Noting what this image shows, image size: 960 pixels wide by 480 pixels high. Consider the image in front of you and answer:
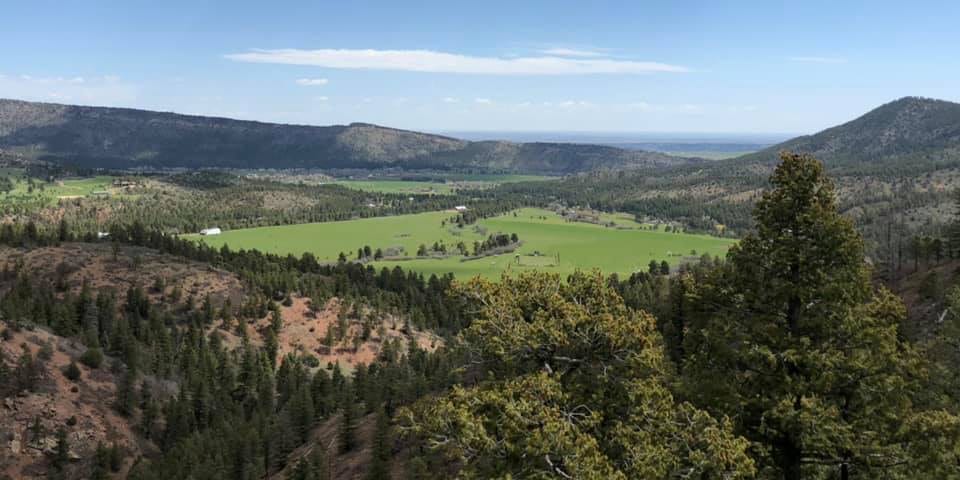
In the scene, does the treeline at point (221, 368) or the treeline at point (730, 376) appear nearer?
the treeline at point (730, 376)

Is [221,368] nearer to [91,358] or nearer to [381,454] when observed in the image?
[91,358]

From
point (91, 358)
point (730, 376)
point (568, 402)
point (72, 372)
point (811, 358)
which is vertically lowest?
point (72, 372)

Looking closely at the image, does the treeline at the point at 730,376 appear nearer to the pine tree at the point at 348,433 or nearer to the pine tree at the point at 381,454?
the pine tree at the point at 381,454

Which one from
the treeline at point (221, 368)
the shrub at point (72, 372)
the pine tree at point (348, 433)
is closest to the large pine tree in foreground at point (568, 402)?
the treeline at point (221, 368)

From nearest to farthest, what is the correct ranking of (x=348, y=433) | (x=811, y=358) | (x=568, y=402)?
(x=568, y=402), (x=811, y=358), (x=348, y=433)

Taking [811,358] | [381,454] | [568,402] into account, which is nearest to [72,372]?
[381,454]

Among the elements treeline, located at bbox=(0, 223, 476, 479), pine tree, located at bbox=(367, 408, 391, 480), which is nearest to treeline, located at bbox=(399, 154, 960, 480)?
pine tree, located at bbox=(367, 408, 391, 480)

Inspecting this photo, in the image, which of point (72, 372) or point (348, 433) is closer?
point (348, 433)

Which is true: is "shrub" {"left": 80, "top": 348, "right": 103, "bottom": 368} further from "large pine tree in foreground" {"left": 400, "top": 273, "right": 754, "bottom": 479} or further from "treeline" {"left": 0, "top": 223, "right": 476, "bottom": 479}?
"large pine tree in foreground" {"left": 400, "top": 273, "right": 754, "bottom": 479}

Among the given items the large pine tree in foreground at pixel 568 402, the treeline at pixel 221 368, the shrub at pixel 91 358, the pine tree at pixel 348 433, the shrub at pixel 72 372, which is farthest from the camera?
the shrub at pixel 91 358
